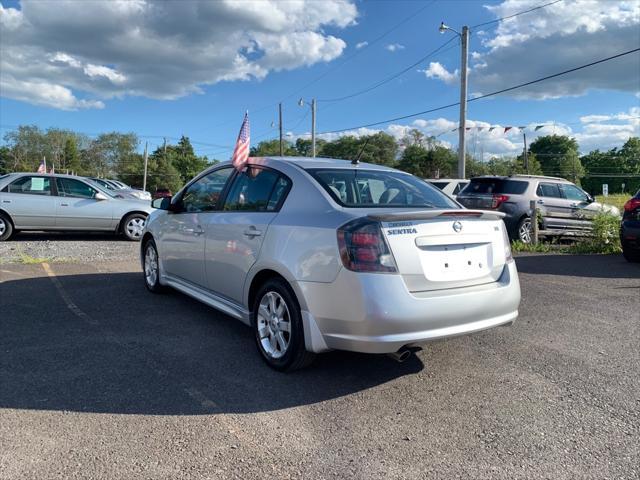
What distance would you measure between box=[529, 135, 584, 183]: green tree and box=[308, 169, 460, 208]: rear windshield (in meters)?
101

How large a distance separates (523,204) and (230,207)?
9.44 m

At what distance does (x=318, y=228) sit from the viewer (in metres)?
3.43

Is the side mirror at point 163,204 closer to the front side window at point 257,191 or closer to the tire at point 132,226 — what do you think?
the front side window at point 257,191

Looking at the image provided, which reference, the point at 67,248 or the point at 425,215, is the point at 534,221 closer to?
the point at 425,215

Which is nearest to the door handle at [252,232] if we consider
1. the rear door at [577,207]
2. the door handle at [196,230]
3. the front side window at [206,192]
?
the front side window at [206,192]

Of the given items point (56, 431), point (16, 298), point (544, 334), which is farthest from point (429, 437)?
point (16, 298)

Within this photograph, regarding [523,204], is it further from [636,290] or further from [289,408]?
[289,408]

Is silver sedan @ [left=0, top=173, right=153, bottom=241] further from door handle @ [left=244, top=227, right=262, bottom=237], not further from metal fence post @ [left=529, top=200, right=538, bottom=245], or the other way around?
metal fence post @ [left=529, top=200, right=538, bottom=245]

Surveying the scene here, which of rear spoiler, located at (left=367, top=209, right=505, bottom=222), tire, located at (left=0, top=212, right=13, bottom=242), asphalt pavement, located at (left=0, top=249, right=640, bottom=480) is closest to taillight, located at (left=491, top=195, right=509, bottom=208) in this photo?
asphalt pavement, located at (left=0, top=249, right=640, bottom=480)

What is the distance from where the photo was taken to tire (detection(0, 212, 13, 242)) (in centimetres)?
1113

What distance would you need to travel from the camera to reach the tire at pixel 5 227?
1113cm

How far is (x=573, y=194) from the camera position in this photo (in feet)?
42.7

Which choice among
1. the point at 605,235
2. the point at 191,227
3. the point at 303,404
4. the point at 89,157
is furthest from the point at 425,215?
the point at 89,157

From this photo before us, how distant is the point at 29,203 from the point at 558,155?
358 feet
